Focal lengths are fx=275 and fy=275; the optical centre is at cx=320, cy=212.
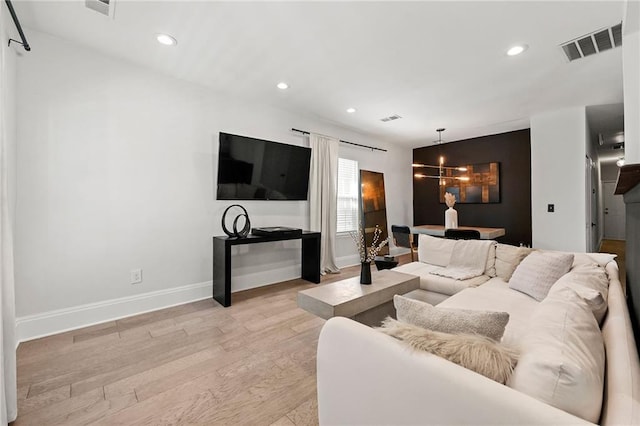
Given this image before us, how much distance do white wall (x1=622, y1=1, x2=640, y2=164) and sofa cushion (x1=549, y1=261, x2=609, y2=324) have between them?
2.92 ft

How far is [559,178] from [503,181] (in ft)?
3.73

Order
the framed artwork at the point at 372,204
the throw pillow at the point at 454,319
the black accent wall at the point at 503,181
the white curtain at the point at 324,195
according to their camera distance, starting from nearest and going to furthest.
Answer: the throw pillow at the point at 454,319, the white curtain at the point at 324,195, the black accent wall at the point at 503,181, the framed artwork at the point at 372,204

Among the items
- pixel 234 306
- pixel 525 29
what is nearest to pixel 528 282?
pixel 525 29

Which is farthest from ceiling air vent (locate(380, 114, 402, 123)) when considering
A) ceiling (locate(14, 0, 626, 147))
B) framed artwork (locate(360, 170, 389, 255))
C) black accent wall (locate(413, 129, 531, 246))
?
black accent wall (locate(413, 129, 531, 246))

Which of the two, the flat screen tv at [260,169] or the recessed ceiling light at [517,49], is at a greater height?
the recessed ceiling light at [517,49]

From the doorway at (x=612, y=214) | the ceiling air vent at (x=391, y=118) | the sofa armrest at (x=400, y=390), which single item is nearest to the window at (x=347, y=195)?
the ceiling air vent at (x=391, y=118)

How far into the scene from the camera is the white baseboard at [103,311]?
7.89 ft

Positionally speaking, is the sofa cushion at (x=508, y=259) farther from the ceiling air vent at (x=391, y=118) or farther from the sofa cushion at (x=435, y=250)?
the ceiling air vent at (x=391, y=118)

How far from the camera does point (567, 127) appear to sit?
415 centimetres

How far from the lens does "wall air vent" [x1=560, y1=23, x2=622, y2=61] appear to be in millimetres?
2343

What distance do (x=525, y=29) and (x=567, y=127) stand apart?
8.96 ft

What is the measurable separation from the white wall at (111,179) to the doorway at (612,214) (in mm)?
11799

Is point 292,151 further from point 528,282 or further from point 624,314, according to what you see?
point 624,314

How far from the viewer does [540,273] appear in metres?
2.25
